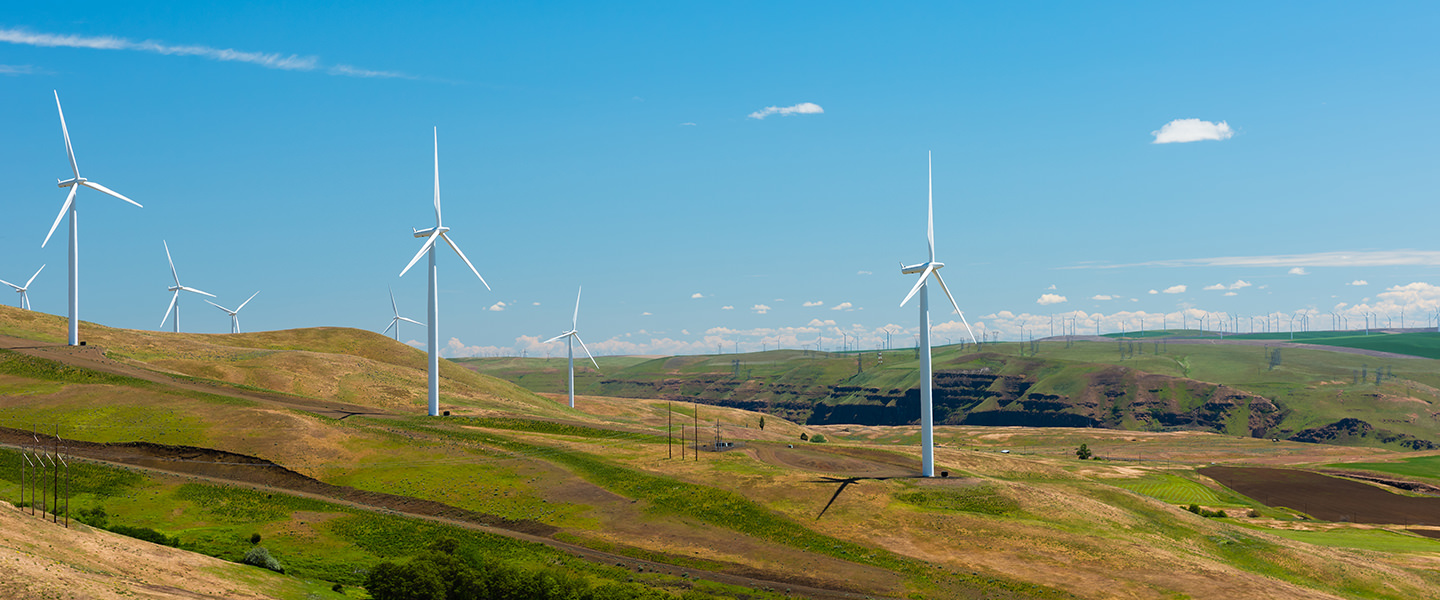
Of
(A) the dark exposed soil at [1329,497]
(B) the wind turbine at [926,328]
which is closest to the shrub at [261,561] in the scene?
(B) the wind turbine at [926,328]

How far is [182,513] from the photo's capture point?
8644cm

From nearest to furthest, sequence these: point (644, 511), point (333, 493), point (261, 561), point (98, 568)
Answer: point (98, 568)
point (261, 561)
point (644, 511)
point (333, 493)

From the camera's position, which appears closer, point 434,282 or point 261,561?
point 261,561

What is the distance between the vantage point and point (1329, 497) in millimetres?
144500

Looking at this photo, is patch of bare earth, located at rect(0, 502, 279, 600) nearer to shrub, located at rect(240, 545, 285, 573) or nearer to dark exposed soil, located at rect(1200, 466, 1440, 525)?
shrub, located at rect(240, 545, 285, 573)

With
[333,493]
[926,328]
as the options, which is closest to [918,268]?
[926,328]

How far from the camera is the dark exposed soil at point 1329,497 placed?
130 m

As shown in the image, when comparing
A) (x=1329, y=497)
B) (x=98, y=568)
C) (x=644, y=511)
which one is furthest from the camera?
(x=1329, y=497)

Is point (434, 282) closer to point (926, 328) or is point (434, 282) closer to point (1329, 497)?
point (926, 328)

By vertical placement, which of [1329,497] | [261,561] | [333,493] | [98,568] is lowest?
[1329,497]

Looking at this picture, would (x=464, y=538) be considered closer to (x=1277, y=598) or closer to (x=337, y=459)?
(x=337, y=459)

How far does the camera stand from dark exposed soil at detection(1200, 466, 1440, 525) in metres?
130

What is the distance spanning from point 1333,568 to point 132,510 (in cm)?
12058

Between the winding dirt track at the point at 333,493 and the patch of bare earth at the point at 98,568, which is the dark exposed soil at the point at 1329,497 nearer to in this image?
the winding dirt track at the point at 333,493
